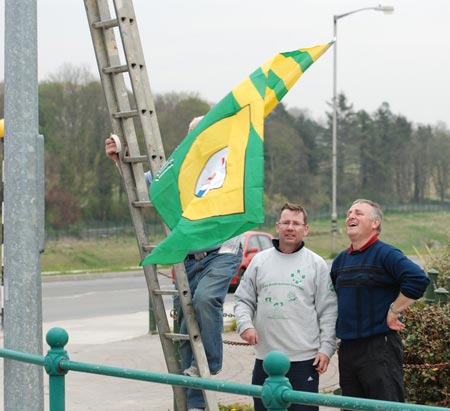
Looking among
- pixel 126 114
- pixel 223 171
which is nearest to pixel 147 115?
pixel 126 114

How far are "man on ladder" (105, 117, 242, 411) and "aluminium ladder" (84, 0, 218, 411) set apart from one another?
0.21ft

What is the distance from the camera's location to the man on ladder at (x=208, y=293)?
554 centimetres

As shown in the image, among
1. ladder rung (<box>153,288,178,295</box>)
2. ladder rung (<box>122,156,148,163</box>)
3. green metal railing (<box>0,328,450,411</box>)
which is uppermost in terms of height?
ladder rung (<box>122,156,148,163</box>)

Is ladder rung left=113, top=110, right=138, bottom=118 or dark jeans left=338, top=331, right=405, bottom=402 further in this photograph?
ladder rung left=113, top=110, right=138, bottom=118

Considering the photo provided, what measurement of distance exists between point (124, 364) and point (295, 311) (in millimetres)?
6224

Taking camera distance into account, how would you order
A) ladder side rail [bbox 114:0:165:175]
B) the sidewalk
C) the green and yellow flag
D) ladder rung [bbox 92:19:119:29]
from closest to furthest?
the green and yellow flag → ladder side rail [bbox 114:0:165:175] → ladder rung [bbox 92:19:119:29] → the sidewalk

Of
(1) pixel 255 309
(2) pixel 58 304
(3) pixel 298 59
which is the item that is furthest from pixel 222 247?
(2) pixel 58 304

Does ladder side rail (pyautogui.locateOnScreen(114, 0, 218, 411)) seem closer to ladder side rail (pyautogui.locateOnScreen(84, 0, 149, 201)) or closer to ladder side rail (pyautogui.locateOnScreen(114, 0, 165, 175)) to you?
ladder side rail (pyautogui.locateOnScreen(114, 0, 165, 175))

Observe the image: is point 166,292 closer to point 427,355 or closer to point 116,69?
point 116,69

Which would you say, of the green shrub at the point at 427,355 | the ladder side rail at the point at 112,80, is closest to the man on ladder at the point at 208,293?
the ladder side rail at the point at 112,80

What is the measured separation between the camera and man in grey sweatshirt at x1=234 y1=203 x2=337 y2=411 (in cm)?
547

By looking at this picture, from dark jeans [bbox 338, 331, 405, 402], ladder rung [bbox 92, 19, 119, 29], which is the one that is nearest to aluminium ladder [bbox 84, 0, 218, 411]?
ladder rung [bbox 92, 19, 119, 29]

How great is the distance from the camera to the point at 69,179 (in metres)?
49.3

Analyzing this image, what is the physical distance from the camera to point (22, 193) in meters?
5.15
